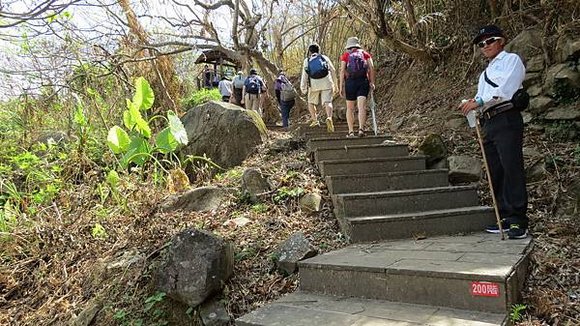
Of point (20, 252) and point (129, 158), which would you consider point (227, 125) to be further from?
point (20, 252)

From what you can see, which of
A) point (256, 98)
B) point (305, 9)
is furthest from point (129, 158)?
point (305, 9)

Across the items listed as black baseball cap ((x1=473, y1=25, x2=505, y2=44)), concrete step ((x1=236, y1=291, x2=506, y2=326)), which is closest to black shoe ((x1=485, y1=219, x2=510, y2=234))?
concrete step ((x1=236, y1=291, x2=506, y2=326))

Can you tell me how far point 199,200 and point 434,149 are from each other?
311cm

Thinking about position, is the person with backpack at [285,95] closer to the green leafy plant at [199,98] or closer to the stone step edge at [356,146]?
the green leafy plant at [199,98]

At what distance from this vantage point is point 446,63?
7.81 m

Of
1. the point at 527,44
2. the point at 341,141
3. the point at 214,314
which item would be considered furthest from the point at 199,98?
the point at 214,314

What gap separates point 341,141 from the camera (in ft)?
19.7

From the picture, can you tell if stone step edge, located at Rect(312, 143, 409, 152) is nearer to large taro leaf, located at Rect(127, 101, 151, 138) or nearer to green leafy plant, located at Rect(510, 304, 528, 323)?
large taro leaf, located at Rect(127, 101, 151, 138)

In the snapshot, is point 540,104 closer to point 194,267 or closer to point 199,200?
point 199,200

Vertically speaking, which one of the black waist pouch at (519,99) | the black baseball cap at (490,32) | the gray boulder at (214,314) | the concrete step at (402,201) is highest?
the black baseball cap at (490,32)

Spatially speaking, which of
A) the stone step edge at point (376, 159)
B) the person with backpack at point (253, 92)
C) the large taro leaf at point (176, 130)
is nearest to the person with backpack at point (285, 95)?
the person with backpack at point (253, 92)

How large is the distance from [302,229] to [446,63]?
206 inches

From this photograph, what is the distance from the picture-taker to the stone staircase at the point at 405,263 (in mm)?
2539

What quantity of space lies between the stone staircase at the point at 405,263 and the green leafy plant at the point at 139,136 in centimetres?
208
